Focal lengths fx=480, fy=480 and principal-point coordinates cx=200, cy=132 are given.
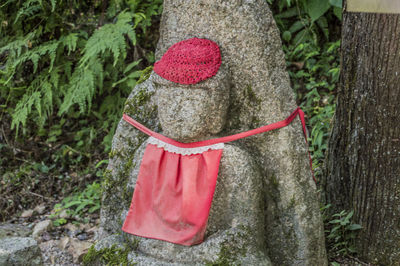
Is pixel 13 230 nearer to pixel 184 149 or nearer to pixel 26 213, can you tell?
pixel 26 213

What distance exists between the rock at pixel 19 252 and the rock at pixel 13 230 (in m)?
0.65

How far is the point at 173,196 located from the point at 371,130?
1311 mm

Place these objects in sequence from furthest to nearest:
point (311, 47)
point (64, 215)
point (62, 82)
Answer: point (311, 47) → point (62, 82) → point (64, 215)

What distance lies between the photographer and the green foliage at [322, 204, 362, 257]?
9.83 ft

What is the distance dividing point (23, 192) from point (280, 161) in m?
2.80

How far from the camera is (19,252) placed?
8.98 feet

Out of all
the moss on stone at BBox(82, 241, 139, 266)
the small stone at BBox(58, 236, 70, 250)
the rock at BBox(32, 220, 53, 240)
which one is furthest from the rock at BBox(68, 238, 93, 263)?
the moss on stone at BBox(82, 241, 139, 266)

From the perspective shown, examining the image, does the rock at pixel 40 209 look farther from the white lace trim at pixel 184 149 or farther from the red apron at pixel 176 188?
the white lace trim at pixel 184 149

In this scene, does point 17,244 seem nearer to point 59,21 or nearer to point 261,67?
point 261,67

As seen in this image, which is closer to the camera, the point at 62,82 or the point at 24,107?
the point at 24,107

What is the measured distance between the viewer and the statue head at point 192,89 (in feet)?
7.06

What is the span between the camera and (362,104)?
2.88 m

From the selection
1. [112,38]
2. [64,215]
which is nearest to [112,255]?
[64,215]

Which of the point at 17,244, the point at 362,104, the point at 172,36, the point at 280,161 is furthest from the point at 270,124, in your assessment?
the point at 17,244
